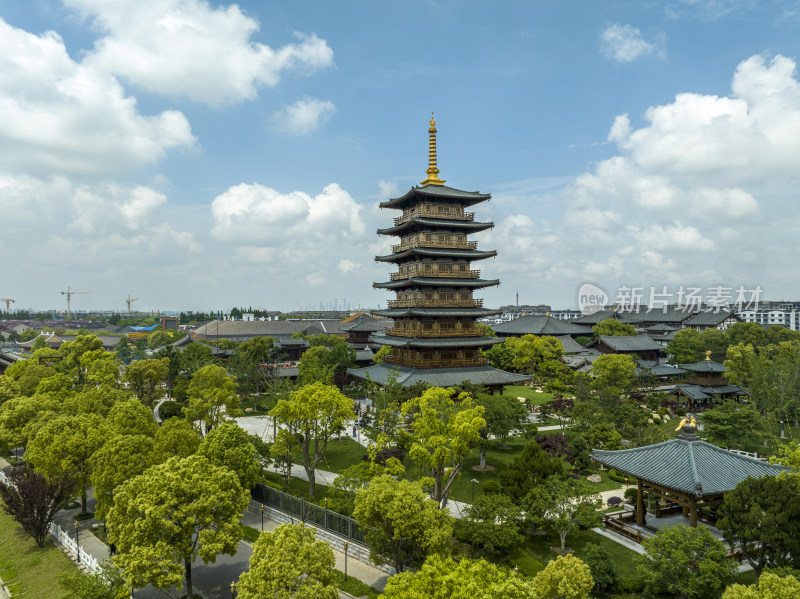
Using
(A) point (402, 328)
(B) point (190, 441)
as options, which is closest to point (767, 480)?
(B) point (190, 441)

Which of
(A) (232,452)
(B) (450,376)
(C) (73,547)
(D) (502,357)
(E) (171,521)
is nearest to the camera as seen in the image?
(E) (171,521)

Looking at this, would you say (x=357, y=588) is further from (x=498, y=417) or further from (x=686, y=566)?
(x=498, y=417)

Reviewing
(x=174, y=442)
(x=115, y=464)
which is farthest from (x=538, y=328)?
(x=115, y=464)

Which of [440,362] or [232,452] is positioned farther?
[440,362]

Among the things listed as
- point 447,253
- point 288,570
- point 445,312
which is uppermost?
point 447,253

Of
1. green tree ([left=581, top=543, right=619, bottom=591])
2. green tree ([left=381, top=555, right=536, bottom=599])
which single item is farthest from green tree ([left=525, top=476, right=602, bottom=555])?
green tree ([left=381, top=555, right=536, bottom=599])

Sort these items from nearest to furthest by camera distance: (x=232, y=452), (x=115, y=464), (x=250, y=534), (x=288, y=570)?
(x=288, y=570), (x=115, y=464), (x=250, y=534), (x=232, y=452)
